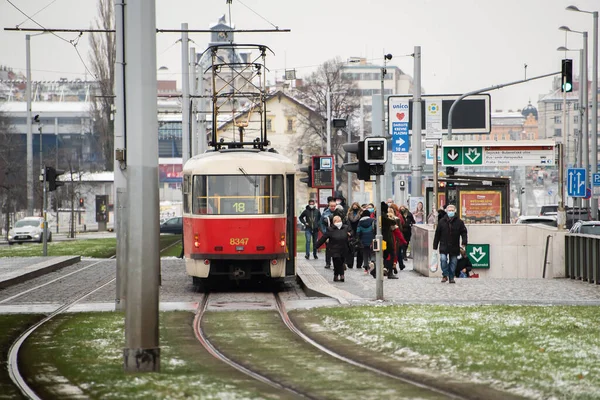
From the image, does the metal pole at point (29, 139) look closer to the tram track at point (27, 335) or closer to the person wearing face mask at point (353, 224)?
the tram track at point (27, 335)

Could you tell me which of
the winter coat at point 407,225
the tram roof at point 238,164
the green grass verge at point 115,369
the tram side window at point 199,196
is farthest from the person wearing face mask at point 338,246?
the green grass verge at point 115,369

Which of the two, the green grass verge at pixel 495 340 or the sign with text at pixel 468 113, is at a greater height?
the sign with text at pixel 468 113

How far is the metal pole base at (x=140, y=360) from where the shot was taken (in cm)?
1083

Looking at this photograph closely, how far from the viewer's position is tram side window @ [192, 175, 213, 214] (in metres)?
23.5

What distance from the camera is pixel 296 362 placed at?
476 inches

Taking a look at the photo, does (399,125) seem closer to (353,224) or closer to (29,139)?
(353,224)

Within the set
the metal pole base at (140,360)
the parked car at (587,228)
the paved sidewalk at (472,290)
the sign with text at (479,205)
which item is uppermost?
the sign with text at (479,205)

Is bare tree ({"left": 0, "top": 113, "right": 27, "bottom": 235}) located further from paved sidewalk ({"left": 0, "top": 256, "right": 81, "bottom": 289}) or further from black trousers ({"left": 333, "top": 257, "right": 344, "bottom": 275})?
black trousers ({"left": 333, "top": 257, "right": 344, "bottom": 275})

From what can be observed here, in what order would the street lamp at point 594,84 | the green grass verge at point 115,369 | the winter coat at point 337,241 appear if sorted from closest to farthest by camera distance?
1. the green grass verge at point 115,369
2. the winter coat at point 337,241
3. the street lamp at point 594,84

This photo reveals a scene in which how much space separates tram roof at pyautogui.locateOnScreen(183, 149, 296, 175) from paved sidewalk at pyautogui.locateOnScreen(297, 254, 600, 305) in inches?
107

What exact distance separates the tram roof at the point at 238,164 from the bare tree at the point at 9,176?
40.4 m

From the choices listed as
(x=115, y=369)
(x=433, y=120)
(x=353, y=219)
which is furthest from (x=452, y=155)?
(x=115, y=369)

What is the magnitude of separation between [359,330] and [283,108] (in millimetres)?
100195

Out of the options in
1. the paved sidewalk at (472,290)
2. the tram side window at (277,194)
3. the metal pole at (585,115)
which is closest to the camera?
the paved sidewalk at (472,290)
